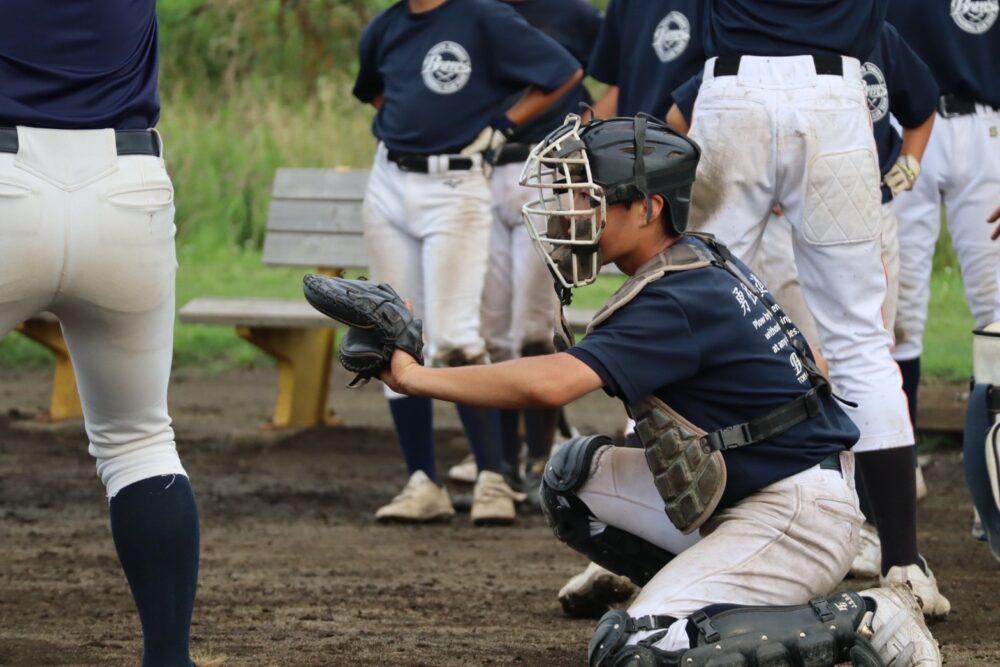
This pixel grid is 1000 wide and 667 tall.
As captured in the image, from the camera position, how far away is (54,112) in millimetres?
3148

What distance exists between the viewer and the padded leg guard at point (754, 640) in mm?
3244

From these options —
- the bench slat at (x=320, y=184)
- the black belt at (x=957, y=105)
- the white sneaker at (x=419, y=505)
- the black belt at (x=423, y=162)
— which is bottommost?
the white sneaker at (x=419, y=505)

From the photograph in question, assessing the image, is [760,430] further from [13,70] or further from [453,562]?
[453,562]

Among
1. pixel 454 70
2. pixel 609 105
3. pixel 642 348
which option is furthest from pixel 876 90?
pixel 642 348

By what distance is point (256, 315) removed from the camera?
24.7ft

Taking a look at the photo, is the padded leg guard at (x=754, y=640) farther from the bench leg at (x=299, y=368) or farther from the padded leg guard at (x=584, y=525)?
the bench leg at (x=299, y=368)

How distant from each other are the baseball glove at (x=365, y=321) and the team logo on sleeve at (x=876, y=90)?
2446 millimetres

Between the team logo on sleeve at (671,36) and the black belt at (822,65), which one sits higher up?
the black belt at (822,65)

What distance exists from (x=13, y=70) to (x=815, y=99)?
2.20m

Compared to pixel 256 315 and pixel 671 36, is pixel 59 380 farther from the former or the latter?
pixel 671 36

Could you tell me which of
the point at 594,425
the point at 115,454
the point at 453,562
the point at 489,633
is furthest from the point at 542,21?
the point at 115,454

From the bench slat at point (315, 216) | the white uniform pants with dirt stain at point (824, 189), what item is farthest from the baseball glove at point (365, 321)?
the bench slat at point (315, 216)

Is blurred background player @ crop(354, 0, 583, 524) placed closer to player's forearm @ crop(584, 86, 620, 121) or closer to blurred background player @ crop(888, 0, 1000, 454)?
player's forearm @ crop(584, 86, 620, 121)

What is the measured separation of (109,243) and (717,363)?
1324 mm
